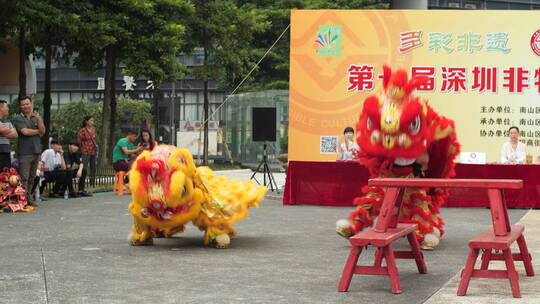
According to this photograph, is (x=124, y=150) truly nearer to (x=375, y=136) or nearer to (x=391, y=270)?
(x=375, y=136)

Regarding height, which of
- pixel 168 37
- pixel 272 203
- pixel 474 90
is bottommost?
pixel 272 203

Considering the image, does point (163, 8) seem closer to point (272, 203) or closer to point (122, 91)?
point (272, 203)

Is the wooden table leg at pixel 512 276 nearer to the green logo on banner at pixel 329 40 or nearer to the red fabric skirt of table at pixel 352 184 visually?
the red fabric skirt of table at pixel 352 184

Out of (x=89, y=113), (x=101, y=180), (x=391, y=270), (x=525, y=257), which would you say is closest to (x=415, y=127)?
(x=525, y=257)

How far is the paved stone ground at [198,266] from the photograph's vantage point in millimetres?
6840

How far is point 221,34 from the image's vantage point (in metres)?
35.2

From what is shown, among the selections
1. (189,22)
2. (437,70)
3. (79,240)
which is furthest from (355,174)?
(189,22)

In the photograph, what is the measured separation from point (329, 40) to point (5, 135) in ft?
24.0

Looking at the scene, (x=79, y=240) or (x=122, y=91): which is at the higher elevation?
(x=122, y=91)

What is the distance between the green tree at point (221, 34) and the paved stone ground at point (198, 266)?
2249cm

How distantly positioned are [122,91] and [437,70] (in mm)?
47551

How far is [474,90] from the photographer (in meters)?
18.1

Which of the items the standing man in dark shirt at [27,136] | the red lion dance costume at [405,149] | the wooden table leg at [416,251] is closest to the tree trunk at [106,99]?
the standing man in dark shirt at [27,136]

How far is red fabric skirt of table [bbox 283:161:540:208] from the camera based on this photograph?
52.1 ft
